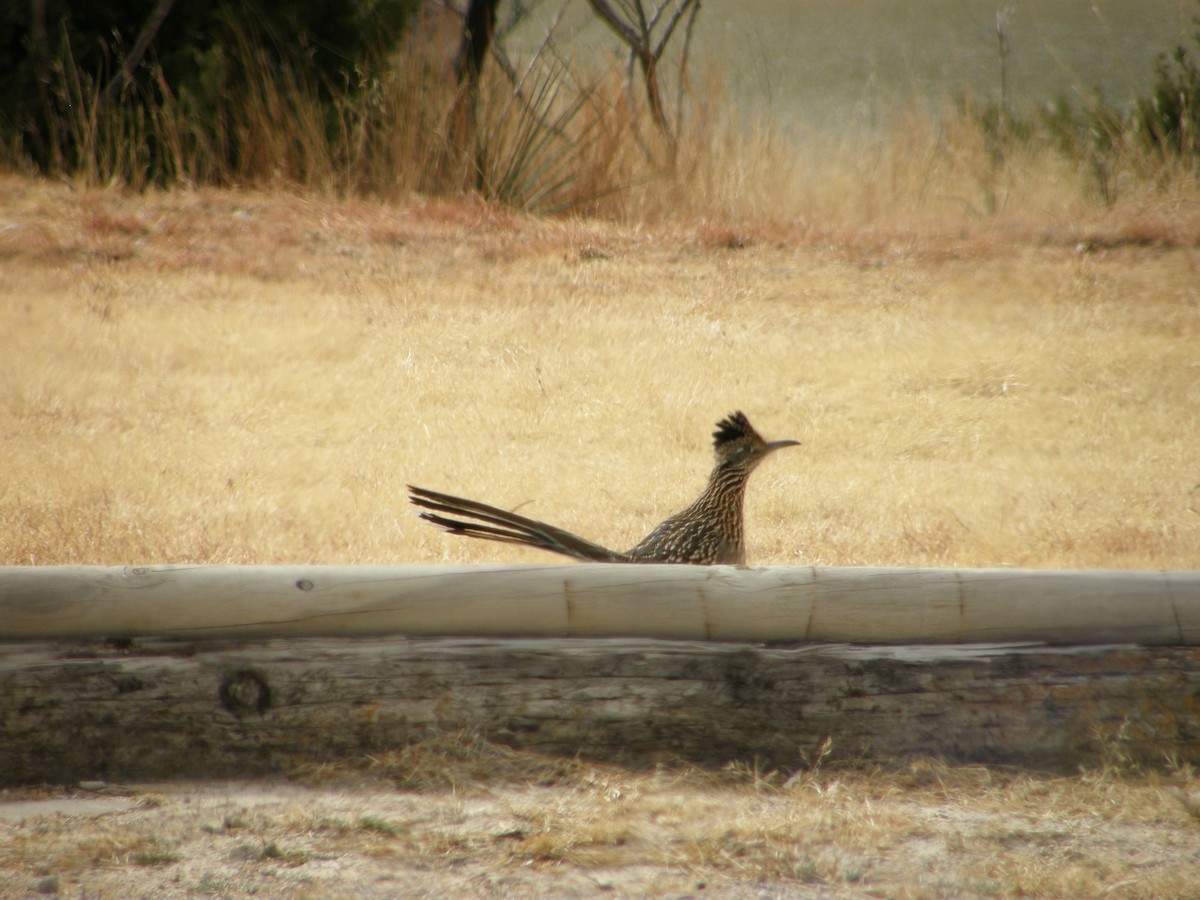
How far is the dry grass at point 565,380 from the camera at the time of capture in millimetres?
3545

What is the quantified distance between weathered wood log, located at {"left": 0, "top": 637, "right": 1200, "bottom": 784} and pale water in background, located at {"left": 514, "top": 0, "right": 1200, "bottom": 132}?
16.9 ft

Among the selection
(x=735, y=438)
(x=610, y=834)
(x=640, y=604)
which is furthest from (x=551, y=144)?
(x=610, y=834)

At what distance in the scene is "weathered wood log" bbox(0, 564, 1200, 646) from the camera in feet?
7.07

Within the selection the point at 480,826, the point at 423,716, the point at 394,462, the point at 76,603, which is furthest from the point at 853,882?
the point at 394,462

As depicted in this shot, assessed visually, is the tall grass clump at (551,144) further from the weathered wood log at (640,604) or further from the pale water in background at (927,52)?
the weathered wood log at (640,604)

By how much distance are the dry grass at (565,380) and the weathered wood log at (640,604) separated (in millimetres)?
1072

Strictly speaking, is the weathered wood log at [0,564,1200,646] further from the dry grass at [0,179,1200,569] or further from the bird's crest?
the dry grass at [0,179,1200,569]

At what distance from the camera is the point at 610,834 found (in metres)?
2.05

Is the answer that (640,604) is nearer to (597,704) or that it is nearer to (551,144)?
(597,704)

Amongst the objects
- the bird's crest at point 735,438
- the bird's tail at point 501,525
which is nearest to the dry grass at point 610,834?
the bird's tail at point 501,525

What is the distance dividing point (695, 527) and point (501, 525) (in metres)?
0.59

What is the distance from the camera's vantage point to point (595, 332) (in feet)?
16.2

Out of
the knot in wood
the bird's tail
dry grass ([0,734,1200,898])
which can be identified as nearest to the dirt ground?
dry grass ([0,734,1200,898])

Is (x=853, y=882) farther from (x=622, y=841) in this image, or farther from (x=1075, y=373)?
(x=1075, y=373)
